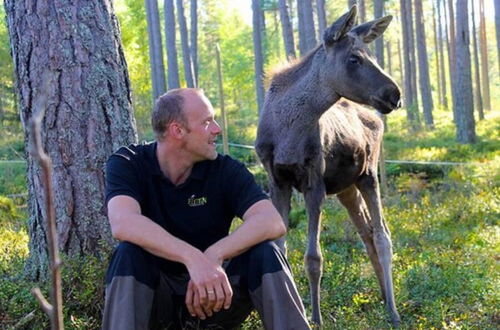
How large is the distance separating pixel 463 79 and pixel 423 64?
391 inches

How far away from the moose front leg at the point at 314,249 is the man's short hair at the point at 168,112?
5.91ft

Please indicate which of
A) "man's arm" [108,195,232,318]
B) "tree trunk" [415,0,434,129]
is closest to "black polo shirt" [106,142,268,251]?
"man's arm" [108,195,232,318]

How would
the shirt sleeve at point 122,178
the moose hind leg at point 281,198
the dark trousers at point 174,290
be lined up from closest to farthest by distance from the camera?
the dark trousers at point 174,290 → the shirt sleeve at point 122,178 → the moose hind leg at point 281,198

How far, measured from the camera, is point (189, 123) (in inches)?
162

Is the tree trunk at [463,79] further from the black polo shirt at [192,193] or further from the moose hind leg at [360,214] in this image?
the black polo shirt at [192,193]

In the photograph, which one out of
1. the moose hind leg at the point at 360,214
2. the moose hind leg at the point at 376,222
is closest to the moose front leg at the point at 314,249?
the moose hind leg at the point at 376,222

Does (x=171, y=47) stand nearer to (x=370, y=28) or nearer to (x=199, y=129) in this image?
(x=370, y=28)

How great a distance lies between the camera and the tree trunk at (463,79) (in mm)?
22281

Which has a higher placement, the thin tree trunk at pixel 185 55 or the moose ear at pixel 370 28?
the thin tree trunk at pixel 185 55

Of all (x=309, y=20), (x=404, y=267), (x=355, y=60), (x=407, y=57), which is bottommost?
(x=404, y=267)

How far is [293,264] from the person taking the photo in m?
7.14

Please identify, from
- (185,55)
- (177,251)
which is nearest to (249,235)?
(177,251)

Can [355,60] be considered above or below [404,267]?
above

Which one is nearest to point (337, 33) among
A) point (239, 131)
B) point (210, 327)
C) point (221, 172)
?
point (221, 172)
